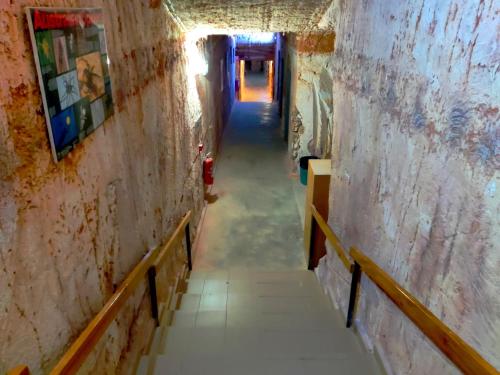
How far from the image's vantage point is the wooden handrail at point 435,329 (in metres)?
1.41

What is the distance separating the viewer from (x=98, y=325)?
1.80m

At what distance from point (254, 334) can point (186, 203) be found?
6.51 ft

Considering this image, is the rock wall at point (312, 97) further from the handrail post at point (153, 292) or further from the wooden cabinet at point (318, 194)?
the handrail post at point (153, 292)

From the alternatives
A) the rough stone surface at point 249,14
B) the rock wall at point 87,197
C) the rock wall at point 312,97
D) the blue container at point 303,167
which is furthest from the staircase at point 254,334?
the rock wall at point 312,97

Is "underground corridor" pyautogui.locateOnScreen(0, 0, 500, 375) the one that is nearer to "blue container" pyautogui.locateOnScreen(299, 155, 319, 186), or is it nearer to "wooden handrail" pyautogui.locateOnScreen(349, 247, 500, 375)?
"wooden handrail" pyautogui.locateOnScreen(349, 247, 500, 375)

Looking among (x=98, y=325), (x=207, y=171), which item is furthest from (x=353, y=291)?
(x=207, y=171)

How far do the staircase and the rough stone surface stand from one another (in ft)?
8.47

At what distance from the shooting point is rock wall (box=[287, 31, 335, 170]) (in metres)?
6.27

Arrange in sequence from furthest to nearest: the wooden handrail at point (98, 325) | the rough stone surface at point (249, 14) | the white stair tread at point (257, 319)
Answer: the rough stone surface at point (249, 14) < the white stair tread at point (257, 319) < the wooden handrail at point (98, 325)

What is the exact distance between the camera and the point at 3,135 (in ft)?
3.91

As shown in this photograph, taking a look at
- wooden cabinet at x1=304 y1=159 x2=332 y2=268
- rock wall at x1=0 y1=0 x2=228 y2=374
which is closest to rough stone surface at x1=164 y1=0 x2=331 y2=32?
rock wall at x1=0 y1=0 x2=228 y2=374

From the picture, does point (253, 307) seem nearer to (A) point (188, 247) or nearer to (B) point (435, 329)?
(A) point (188, 247)

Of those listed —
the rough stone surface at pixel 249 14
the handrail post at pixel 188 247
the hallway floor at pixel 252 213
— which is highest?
the rough stone surface at pixel 249 14

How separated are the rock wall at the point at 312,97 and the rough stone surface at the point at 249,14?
185 centimetres
